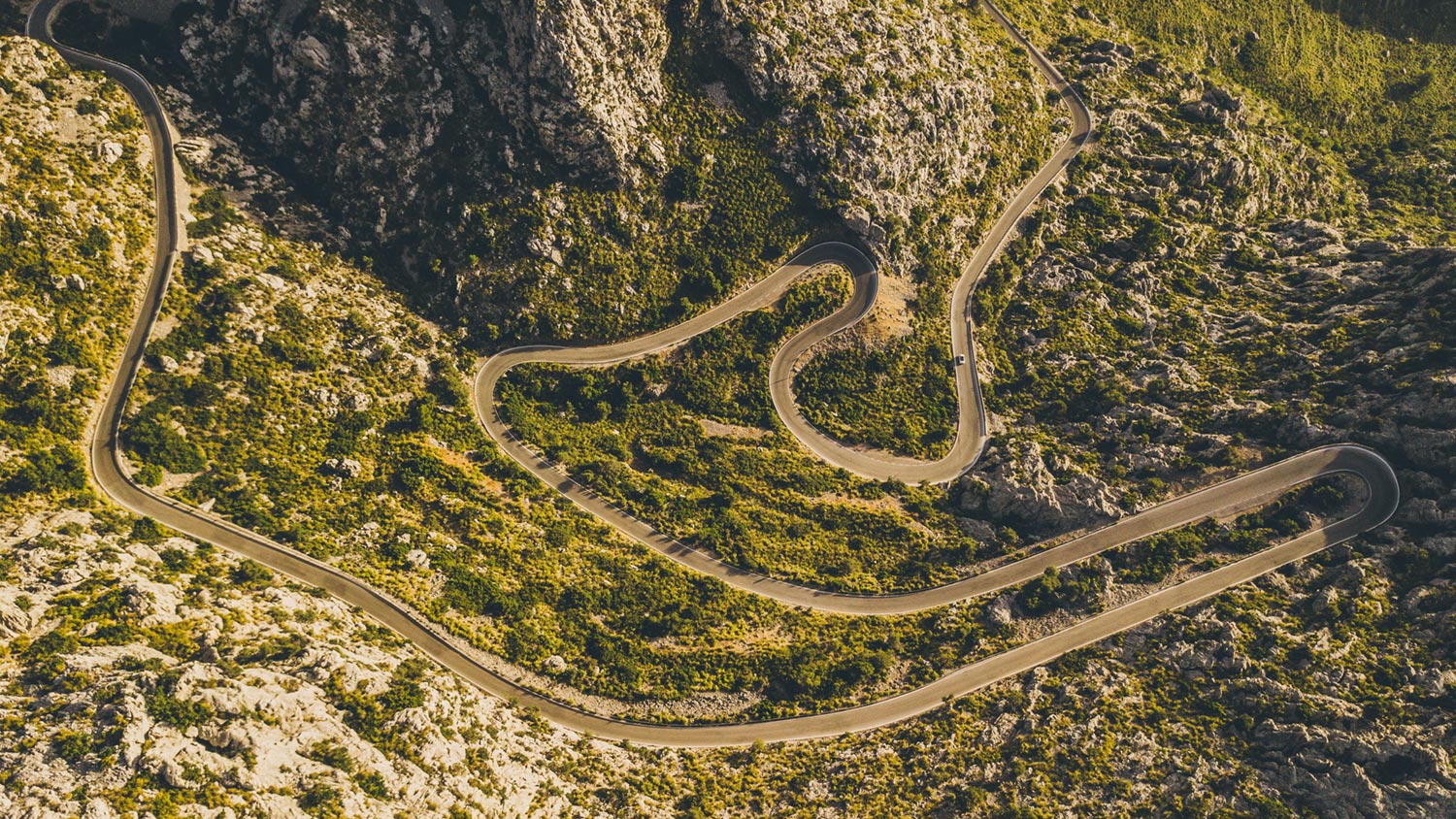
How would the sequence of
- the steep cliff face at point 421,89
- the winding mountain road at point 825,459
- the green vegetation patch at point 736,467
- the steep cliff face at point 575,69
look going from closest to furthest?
the winding mountain road at point 825,459
the steep cliff face at point 421,89
the steep cliff face at point 575,69
the green vegetation patch at point 736,467

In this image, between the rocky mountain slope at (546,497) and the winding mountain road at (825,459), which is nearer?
the rocky mountain slope at (546,497)

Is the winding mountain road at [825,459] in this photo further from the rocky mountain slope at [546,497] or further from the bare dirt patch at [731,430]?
the bare dirt patch at [731,430]

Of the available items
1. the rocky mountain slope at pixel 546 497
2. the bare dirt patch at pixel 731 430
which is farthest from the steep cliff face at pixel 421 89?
the bare dirt patch at pixel 731 430

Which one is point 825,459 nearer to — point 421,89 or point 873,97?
point 873,97

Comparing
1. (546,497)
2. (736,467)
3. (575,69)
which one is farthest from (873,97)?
(546,497)

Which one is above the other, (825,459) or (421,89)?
(825,459)

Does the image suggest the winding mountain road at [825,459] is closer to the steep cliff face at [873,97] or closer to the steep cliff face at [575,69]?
the steep cliff face at [873,97]

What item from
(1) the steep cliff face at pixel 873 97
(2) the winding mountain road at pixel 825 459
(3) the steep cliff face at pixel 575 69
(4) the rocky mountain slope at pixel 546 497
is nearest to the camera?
(4) the rocky mountain slope at pixel 546 497

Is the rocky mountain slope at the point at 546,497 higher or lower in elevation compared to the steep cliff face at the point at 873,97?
lower
